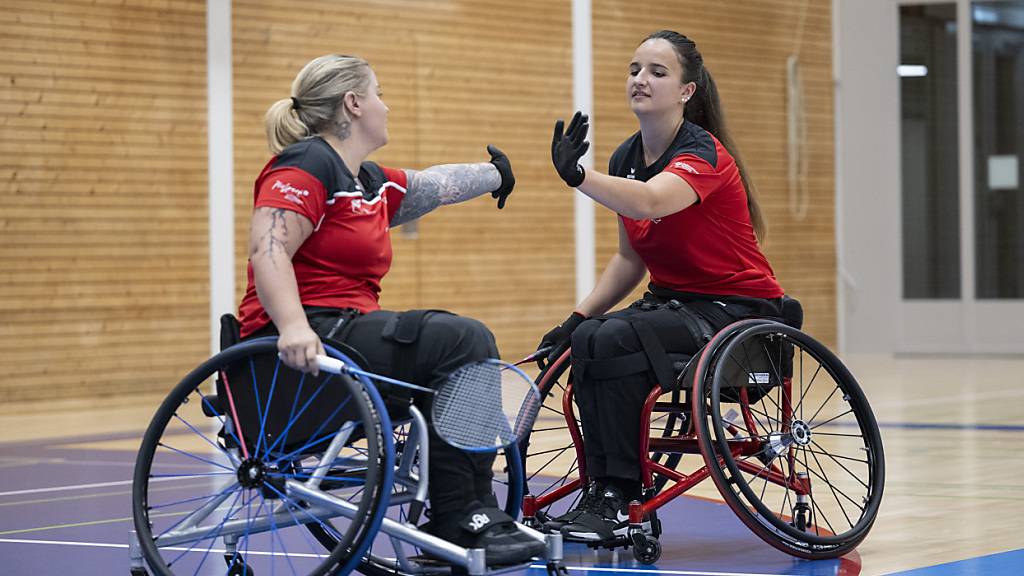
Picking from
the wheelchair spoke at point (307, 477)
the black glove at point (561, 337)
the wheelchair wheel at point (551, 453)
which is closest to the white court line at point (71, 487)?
the wheelchair wheel at point (551, 453)

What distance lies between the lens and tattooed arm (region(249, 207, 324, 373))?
7.89 feet

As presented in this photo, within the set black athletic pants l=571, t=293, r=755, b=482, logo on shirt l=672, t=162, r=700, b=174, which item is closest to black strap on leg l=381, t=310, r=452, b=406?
black athletic pants l=571, t=293, r=755, b=482

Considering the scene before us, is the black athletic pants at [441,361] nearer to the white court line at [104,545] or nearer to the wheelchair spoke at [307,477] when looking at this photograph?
the wheelchair spoke at [307,477]

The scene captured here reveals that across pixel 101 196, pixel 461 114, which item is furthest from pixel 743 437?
pixel 461 114

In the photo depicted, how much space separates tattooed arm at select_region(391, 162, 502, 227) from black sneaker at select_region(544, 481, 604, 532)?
0.65 m

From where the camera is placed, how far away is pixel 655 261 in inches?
130

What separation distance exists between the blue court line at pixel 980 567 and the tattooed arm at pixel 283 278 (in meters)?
1.25

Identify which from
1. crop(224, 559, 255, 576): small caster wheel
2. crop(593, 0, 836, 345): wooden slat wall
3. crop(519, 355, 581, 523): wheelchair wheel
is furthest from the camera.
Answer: crop(593, 0, 836, 345): wooden slat wall

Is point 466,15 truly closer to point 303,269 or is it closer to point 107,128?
point 107,128

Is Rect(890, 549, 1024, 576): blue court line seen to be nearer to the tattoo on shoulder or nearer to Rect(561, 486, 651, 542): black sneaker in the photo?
Rect(561, 486, 651, 542): black sneaker

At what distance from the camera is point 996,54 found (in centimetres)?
1012

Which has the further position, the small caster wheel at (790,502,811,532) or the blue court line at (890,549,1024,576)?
the small caster wheel at (790,502,811,532)

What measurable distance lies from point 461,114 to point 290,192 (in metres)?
6.33

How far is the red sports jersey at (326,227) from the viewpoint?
2572 mm
